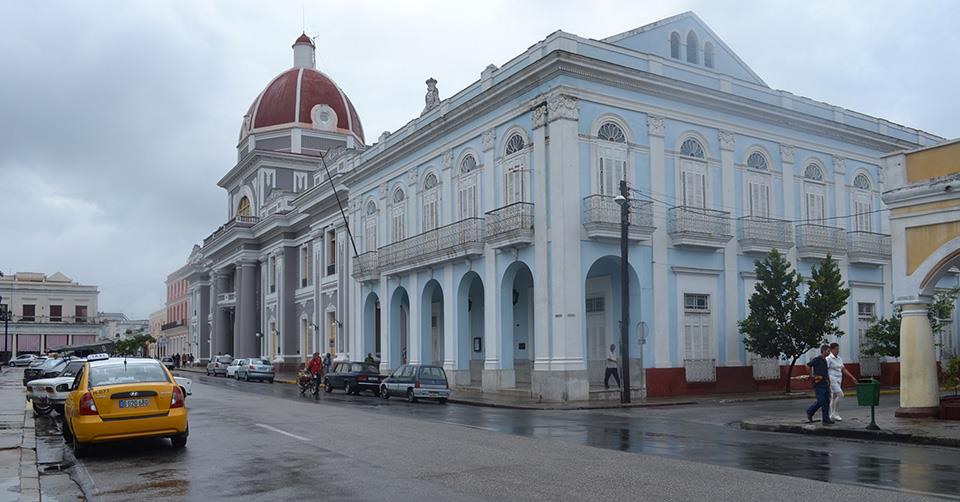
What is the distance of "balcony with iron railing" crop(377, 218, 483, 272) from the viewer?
32.7 meters

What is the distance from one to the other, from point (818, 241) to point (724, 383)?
723cm

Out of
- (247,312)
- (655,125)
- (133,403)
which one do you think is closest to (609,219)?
(655,125)

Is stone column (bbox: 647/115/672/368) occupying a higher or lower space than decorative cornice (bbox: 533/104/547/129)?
lower

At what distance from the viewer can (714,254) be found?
32094 millimetres

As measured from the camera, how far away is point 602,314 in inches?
1277

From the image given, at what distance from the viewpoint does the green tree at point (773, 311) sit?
30.1 meters

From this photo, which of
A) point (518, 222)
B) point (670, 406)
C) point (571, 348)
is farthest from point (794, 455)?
point (518, 222)

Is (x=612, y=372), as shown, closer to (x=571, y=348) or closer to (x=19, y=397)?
(x=571, y=348)

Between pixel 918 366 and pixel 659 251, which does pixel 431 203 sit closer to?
pixel 659 251

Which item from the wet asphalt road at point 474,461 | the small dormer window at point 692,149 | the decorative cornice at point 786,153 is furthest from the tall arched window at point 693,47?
the wet asphalt road at point 474,461

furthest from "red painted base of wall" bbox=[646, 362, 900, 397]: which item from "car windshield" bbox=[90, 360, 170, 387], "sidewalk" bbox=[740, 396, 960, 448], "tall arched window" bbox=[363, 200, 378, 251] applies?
"car windshield" bbox=[90, 360, 170, 387]

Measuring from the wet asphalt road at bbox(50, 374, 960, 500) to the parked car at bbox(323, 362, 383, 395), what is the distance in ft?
42.5

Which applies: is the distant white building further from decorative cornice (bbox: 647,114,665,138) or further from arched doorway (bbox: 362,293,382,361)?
decorative cornice (bbox: 647,114,665,138)

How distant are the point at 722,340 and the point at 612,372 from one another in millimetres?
5094
